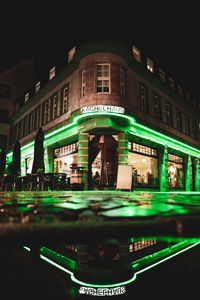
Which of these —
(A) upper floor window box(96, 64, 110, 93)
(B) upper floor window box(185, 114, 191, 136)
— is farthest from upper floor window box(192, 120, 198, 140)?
(A) upper floor window box(96, 64, 110, 93)

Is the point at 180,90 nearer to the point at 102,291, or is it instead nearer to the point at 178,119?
the point at 178,119

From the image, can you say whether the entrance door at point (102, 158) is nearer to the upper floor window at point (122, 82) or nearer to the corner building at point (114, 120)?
the corner building at point (114, 120)

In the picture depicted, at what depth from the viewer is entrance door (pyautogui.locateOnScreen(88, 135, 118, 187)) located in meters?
14.9

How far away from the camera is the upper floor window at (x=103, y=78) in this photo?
15.0 metres

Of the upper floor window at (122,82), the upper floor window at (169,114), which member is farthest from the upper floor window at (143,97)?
the upper floor window at (169,114)

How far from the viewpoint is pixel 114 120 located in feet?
47.4

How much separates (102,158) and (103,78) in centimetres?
597

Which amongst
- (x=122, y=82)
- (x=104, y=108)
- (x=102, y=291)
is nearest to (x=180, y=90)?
(x=122, y=82)

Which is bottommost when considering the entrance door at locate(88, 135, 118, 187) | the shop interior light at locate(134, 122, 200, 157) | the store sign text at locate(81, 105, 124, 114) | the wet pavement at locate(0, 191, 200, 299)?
the wet pavement at locate(0, 191, 200, 299)

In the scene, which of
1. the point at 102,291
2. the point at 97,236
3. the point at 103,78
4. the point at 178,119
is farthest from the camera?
the point at 178,119

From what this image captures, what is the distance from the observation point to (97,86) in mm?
15086

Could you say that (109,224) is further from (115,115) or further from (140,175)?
(140,175)

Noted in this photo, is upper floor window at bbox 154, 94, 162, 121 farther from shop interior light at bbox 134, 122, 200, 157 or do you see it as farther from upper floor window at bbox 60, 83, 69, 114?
upper floor window at bbox 60, 83, 69, 114

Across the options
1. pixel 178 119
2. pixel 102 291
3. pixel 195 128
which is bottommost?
pixel 102 291
